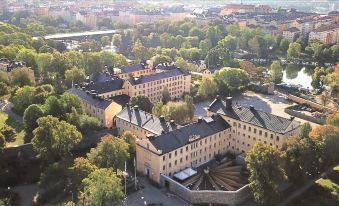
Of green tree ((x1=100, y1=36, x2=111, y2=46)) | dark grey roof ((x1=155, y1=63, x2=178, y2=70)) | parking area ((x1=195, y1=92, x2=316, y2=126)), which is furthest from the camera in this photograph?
green tree ((x1=100, y1=36, x2=111, y2=46))

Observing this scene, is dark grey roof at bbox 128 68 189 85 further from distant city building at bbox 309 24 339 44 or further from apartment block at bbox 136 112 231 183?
distant city building at bbox 309 24 339 44

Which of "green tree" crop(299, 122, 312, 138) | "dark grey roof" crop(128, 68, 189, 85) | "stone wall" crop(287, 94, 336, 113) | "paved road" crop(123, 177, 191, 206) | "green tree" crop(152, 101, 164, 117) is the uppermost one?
"dark grey roof" crop(128, 68, 189, 85)

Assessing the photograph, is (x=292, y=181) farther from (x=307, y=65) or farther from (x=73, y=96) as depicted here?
(x=307, y=65)

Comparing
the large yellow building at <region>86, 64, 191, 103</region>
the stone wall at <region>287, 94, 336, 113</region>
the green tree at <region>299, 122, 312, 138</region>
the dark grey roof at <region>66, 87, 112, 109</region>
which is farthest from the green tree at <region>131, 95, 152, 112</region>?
the stone wall at <region>287, 94, 336, 113</region>

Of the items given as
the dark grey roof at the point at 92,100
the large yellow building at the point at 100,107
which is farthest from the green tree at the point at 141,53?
the large yellow building at the point at 100,107

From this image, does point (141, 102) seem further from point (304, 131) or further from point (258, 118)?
point (304, 131)

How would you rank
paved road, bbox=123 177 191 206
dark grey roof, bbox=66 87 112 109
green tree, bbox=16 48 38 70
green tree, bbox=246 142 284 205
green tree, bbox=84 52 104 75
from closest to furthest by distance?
green tree, bbox=246 142 284 205 < paved road, bbox=123 177 191 206 < dark grey roof, bbox=66 87 112 109 < green tree, bbox=16 48 38 70 < green tree, bbox=84 52 104 75
